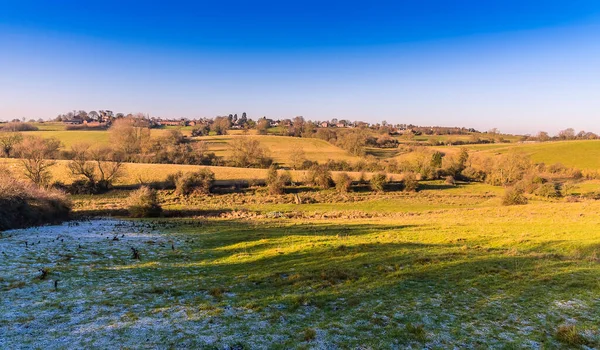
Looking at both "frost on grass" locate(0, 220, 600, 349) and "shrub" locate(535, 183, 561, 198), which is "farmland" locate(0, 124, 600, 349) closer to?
"frost on grass" locate(0, 220, 600, 349)

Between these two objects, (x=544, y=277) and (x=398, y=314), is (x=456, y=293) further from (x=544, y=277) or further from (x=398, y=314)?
(x=544, y=277)

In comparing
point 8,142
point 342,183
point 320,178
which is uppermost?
point 8,142

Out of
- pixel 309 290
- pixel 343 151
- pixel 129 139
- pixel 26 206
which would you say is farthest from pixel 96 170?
pixel 343 151

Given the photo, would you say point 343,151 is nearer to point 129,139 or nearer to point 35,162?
point 129,139

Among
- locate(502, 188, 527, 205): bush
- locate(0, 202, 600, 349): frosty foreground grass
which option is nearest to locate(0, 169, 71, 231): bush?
locate(0, 202, 600, 349): frosty foreground grass

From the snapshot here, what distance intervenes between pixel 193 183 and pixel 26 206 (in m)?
32.5

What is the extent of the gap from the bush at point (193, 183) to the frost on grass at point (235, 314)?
154 feet

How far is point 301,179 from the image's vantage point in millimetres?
71625

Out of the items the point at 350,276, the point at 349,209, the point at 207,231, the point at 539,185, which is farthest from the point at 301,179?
the point at 350,276

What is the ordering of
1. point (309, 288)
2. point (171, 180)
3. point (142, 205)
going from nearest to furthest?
point (309, 288)
point (142, 205)
point (171, 180)

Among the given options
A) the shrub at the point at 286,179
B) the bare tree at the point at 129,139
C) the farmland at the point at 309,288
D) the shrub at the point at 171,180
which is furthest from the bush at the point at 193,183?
the bare tree at the point at 129,139

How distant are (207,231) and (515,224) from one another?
28378mm

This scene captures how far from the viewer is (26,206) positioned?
3028 cm

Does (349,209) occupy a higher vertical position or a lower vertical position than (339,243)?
lower
